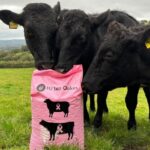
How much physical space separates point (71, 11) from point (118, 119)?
2.93 m

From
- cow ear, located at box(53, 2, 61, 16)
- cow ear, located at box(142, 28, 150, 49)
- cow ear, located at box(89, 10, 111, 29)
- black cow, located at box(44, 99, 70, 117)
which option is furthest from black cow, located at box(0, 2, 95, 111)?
cow ear, located at box(142, 28, 150, 49)

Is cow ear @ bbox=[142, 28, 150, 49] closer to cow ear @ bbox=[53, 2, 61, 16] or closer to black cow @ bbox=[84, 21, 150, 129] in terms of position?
black cow @ bbox=[84, 21, 150, 129]

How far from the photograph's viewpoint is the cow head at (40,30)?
733 centimetres

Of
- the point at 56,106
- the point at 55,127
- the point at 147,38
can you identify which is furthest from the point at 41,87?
the point at 147,38

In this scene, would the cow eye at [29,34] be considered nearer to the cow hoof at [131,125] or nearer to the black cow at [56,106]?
the black cow at [56,106]

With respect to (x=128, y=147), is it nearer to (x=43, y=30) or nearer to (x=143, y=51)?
(x=143, y=51)

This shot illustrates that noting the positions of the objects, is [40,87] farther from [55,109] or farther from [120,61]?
[120,61]

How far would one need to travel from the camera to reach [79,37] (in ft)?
23.3

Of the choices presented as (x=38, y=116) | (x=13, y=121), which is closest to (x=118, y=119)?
(x=13, y=121)

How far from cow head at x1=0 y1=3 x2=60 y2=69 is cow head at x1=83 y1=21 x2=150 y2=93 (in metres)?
0.88

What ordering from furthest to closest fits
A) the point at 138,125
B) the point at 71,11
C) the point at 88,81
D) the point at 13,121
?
the point at 138,125, the point at 13,121, the point at 71,11, the point at 88,81

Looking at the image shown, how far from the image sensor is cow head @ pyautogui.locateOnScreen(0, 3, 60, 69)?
733cm

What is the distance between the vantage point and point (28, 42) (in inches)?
307

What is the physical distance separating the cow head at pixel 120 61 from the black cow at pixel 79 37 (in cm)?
45
